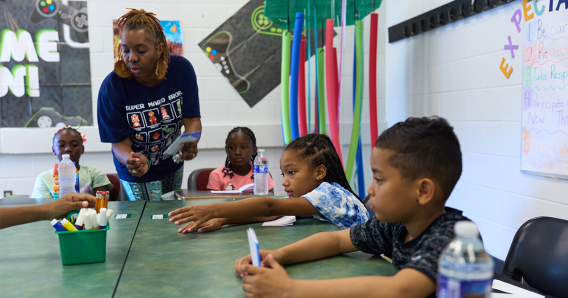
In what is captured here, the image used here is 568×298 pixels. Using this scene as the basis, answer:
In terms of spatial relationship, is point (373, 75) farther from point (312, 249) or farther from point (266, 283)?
point (266, 283)

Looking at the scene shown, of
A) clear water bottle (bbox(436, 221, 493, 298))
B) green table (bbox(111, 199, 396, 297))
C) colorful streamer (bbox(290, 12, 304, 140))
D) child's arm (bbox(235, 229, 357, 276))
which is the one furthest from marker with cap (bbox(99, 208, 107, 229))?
colorful streamer (bbox(290, 12, 304, 140))

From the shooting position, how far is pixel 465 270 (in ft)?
2.35

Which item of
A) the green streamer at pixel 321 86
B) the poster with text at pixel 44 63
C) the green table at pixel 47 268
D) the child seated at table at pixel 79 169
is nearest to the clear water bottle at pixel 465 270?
the green table at pixel 47 268

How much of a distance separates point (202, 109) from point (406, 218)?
3170 mm

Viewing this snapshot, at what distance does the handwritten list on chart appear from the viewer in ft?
7.59

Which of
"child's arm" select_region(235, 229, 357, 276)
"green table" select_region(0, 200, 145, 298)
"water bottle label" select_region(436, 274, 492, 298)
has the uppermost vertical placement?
"water bottle label" select_region(436, 274, 492, 298)

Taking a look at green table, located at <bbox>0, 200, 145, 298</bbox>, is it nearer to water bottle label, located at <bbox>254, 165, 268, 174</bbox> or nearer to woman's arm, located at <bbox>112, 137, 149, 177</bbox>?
woman's arm, located at <bbox>112, 137, 149, 177</bbox>

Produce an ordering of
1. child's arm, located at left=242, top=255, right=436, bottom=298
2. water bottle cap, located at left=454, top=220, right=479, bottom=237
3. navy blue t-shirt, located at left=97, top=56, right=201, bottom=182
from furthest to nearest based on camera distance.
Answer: navy blue t-shirt, located at left=97, top=56, right=201, bottom=182 < child's arm, located at left=242, top=255, right=436, bottom=298 < water bottle cap, located at left=454, top=220, right=479, bottom=237

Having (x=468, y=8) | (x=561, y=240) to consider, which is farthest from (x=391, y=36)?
(x=561, y=240)

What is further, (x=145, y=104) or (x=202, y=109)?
(x=202, y=109)

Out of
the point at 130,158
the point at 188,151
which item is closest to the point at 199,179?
the point at 188,151

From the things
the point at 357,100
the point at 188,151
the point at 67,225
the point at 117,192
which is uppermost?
the point at 357,100

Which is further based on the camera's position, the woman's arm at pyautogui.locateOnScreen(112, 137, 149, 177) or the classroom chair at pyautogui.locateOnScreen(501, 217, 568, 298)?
the woman's arm at pyautogui.locateOnScreen(112, 137, 149, 177)

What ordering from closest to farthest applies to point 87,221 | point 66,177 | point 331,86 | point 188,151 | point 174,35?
point 87,221 < point 66,177 < point 188,151 < point 331,86 < point 174,35
